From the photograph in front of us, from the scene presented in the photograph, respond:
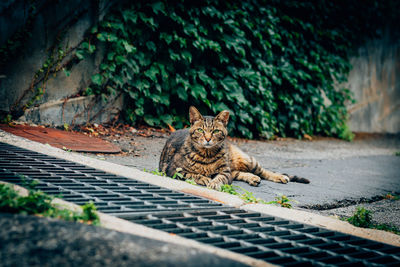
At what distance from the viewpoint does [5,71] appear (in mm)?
5133

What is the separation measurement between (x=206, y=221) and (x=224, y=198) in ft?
1.92

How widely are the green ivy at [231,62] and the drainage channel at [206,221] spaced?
3474 mm

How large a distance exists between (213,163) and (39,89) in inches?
119

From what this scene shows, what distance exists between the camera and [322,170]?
5344 mm

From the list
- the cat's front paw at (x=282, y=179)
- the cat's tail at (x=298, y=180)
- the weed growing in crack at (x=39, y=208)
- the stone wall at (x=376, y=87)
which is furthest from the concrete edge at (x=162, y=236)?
the stone wall at (x=376, y=87)

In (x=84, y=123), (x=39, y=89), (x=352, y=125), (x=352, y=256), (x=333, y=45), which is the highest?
(x=333, y=45)

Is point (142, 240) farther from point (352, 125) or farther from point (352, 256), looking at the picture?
point (352, 125)

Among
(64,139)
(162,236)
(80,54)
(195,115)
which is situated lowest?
(162,236)

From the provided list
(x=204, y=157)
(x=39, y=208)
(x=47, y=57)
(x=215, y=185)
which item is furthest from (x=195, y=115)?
(x=47, y=57)

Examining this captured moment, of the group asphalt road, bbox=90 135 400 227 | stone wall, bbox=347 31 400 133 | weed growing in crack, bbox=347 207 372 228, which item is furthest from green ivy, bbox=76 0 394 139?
weed growing in crack, bbox=347 207 372 228

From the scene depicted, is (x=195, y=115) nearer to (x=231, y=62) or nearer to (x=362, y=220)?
(x=362, y=220)

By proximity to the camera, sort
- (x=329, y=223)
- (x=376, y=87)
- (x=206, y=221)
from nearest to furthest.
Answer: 1. (x=206, y=221)
2. (x=329, y=223)
3. (x=376, y=87)

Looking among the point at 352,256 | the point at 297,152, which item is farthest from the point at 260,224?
the point at 297,152

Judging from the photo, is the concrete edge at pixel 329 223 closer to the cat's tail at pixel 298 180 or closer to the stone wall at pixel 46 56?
the cat's tail at pixel 298 180
